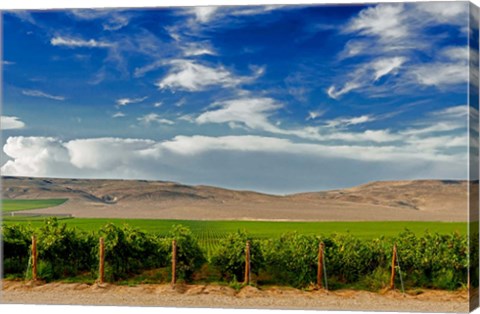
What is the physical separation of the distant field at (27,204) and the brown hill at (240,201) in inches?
2.7

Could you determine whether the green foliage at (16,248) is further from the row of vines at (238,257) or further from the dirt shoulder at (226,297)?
the dirt shoulder at (226,297)

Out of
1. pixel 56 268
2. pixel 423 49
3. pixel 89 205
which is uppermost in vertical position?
pixel 423 49

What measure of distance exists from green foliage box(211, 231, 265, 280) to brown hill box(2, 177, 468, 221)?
34 centimetres

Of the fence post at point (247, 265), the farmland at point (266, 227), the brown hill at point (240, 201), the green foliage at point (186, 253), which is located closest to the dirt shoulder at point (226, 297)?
the fence post at point (247, 265)

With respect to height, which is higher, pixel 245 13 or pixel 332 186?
pixel 245 13

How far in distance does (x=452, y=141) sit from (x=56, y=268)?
→ 20.2ft

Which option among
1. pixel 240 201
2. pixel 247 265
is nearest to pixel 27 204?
pixel 240 201

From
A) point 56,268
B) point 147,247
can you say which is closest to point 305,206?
point 147,247

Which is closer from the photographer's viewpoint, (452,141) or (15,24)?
(452,141)

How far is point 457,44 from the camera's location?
1439 cm

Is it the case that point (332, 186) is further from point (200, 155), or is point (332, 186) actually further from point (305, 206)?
point (200, 155)

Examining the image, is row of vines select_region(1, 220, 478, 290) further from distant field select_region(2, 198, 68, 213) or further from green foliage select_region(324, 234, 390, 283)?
distant field select_region(2, 198, 68, 213)

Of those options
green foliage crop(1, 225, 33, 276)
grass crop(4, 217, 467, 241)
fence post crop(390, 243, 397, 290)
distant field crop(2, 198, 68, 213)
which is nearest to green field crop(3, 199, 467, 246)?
grass crop(4, 217, 467, 241)

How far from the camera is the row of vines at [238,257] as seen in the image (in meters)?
14.8
